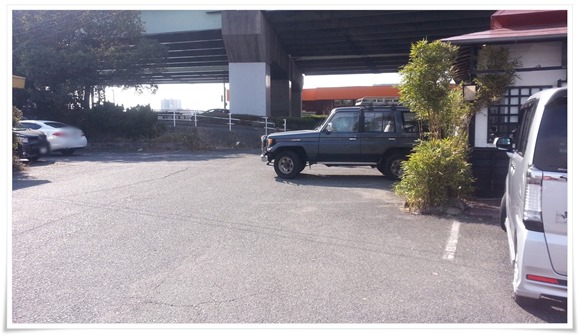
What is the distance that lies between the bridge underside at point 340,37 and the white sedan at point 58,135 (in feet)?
34.4

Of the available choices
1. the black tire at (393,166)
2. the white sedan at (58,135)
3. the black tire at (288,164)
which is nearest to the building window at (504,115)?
the black tire at (393,166)

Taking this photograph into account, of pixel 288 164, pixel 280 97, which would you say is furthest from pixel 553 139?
pixel 280 97

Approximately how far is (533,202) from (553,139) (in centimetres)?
60

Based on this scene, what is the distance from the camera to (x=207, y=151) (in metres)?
23.7

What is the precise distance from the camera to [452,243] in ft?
23.0

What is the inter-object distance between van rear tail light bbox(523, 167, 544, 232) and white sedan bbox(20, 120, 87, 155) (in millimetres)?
19173

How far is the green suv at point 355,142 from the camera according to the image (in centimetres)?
1287

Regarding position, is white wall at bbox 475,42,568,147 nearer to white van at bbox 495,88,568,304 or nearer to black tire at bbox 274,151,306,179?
black tire at bbox 274,151,306,179

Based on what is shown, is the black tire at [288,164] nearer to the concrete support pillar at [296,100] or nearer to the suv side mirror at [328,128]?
the suv side mirror at [328,128]

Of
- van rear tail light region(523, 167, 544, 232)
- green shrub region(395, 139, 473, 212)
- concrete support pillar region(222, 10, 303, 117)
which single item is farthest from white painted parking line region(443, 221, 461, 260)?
concrete support pillar region(222, 10, 303, 117)

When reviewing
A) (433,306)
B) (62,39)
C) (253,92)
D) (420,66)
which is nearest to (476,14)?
(253,92)
